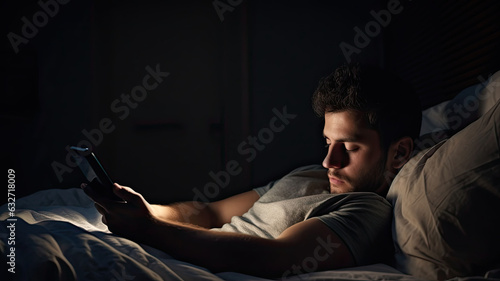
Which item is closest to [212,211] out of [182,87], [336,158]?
[336,158]

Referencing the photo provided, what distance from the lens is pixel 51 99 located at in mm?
2637

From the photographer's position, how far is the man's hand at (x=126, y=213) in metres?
0.78

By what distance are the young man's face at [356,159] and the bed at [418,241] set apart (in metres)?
0.23

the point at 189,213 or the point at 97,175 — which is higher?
the point at 97,175

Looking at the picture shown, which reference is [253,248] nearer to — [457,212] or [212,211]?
[457,212]

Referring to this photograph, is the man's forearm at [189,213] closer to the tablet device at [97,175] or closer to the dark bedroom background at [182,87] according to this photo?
the tablet device at [97,175]

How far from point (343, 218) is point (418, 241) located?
0.51 ft

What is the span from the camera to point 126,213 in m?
0.80

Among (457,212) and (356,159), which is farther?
(356,159)

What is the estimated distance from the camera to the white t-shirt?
0.76m

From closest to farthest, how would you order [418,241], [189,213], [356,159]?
[418,241]
[356,159]
[189,213]

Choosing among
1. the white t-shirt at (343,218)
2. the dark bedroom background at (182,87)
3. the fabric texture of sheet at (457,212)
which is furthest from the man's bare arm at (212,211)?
the dark bedroom background at (182,87)

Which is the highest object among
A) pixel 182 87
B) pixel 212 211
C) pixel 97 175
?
pixel 182 87

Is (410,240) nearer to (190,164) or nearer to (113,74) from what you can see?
(190,164)
